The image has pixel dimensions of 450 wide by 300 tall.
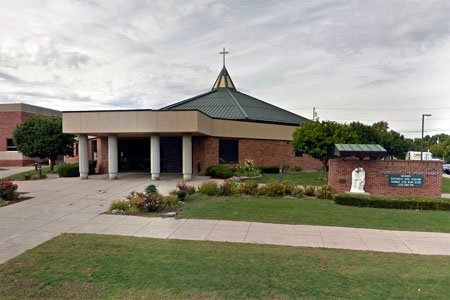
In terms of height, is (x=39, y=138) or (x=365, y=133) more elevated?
(x=365, y=133)

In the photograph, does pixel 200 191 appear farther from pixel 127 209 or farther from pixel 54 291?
pixel 54 291

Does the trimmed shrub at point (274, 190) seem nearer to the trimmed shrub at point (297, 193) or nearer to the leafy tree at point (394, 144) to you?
the trimmed shrub at point (297, 193)

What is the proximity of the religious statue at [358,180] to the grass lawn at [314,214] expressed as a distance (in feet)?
8.52

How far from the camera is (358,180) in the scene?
14.3 meters

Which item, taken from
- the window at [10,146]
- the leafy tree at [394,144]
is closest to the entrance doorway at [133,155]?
the window at [10,146]

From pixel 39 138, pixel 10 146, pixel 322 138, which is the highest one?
pixel 322 138

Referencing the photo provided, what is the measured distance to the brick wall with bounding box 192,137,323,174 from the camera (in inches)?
926

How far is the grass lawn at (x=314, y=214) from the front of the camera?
29.9ft

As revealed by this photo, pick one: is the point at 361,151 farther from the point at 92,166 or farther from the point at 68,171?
the point at 92,166

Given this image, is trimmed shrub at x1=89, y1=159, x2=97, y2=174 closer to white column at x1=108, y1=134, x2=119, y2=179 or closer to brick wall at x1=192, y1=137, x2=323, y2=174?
white column at x1=108, y1=134, x2=119, y2=179

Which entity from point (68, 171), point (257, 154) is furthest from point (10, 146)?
point (257, 154)

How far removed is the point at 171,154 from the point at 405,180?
57.6 ft

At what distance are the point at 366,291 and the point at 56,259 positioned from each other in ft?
19.6

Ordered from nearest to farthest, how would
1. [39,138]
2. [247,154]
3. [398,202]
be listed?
[398,202] < [39,138] < [247,154]
